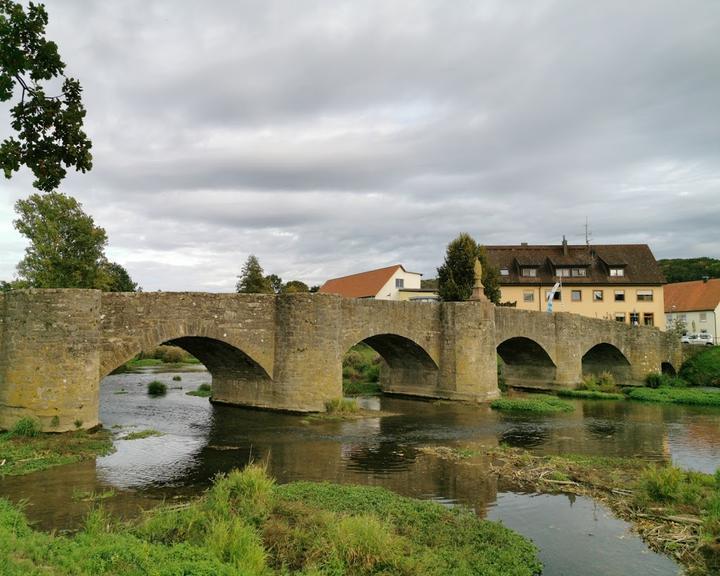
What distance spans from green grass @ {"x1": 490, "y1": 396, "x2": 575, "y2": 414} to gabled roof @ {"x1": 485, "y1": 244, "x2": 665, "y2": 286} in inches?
1006

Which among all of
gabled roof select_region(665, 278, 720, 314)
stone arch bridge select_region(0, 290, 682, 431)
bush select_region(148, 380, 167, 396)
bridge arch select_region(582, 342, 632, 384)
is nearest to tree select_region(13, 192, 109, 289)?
bush select_region(148, 380, 167, 396)

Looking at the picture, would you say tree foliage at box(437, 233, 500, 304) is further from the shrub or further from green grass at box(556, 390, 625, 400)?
the shrub

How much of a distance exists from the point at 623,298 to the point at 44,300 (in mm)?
47720

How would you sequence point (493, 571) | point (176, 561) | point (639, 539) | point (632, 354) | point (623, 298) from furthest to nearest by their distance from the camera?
point (623, 298) → point (632, 354) → point (639, 539) → point (493, 571) → point (176, 561)

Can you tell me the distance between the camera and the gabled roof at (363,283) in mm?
58031

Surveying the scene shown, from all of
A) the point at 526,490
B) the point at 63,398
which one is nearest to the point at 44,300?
the point at 63,398

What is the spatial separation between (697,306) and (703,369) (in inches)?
951

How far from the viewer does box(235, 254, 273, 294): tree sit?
5654 cm

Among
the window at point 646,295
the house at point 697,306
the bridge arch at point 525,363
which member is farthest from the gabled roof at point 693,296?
the bridge arch at point 525,363

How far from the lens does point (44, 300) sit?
1620cm

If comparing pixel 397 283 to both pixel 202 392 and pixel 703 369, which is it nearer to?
pixel 703 369

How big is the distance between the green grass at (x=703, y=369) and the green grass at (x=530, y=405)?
49.4 feet

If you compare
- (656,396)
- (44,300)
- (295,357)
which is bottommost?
(656,396)

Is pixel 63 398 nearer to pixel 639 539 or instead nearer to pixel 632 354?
pixel 639 539
